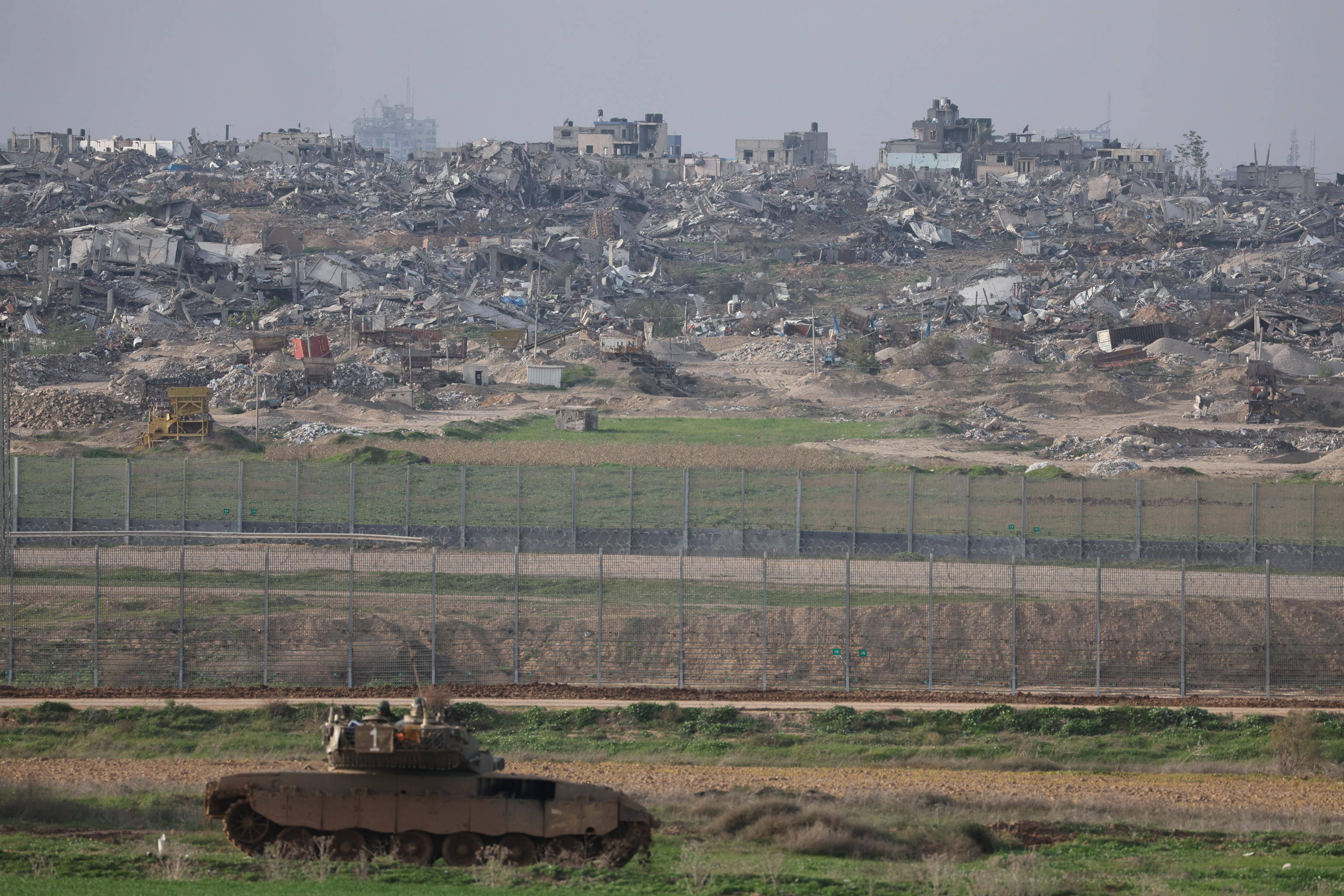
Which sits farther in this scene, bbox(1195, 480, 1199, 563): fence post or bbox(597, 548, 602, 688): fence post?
bbox(1195, 480, 1199, 563): fence post

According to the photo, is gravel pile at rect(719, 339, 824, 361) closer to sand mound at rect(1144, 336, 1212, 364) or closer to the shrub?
the shrub

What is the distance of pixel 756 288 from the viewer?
117688mm

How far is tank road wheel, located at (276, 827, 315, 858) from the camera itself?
1631 cm

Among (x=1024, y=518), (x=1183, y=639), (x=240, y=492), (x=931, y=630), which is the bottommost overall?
(x=1183, y=639)

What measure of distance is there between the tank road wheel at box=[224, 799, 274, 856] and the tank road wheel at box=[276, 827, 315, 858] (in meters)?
0.17

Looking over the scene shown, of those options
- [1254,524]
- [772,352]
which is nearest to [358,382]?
[772,352]

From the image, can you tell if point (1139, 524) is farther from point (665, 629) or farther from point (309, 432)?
point (309, 432)

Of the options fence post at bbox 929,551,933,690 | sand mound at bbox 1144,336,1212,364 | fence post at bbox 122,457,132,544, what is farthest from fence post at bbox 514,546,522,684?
sand mound at bbox 1144,336,1212,364

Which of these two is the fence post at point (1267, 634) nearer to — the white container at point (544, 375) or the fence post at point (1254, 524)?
the fence post at point (1254, 524)

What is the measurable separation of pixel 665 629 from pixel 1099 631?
318 inches

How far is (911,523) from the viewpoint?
112 ft

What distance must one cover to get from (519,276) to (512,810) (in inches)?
4120

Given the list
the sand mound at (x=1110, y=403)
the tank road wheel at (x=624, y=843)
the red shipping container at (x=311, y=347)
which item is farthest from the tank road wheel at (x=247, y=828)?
the red shipping container at (x=311, y=347)

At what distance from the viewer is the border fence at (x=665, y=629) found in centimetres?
2584
